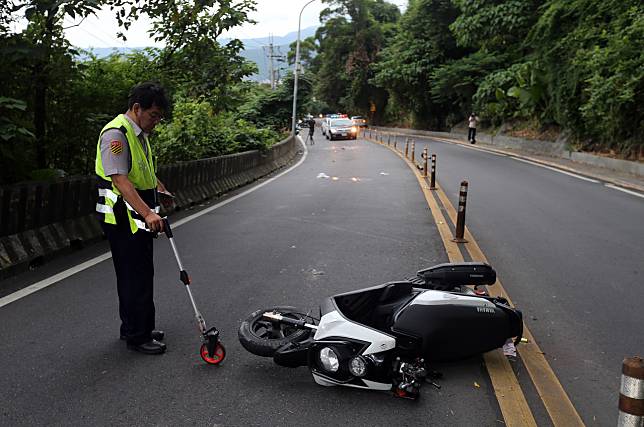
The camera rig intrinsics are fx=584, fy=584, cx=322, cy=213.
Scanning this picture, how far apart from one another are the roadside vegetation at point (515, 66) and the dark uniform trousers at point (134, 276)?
16.9 m

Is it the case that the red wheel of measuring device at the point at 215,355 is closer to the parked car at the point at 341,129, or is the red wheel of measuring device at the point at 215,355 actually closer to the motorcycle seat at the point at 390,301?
the motorcycle seat at the point at 390,301

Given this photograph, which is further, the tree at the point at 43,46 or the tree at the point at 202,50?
the tree at the point at 202,50

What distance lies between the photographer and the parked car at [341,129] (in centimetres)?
4278

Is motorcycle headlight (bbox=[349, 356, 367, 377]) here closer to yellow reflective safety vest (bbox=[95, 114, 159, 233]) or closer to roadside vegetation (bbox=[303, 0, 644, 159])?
yellow reflective safety vest (bbox=[95, 114, 159, 233])

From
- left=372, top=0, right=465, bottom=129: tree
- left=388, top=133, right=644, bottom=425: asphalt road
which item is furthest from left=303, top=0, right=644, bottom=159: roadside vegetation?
left=388, top=133, right=644, bottom=425: asphalt road

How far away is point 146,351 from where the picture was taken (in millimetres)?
4281

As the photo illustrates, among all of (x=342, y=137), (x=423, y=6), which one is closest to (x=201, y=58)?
(x=342, y=137)

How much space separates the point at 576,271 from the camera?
6727 mm

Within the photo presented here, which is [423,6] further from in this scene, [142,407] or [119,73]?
[142,407]

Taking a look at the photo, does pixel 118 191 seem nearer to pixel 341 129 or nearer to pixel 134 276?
pixel 134 276

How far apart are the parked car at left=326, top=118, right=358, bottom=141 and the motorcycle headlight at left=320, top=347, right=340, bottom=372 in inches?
1560

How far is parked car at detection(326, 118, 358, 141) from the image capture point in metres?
42.8

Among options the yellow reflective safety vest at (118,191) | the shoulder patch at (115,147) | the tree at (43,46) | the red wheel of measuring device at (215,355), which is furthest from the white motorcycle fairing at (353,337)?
the tree at (43,46)

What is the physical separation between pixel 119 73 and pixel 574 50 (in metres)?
18.8
